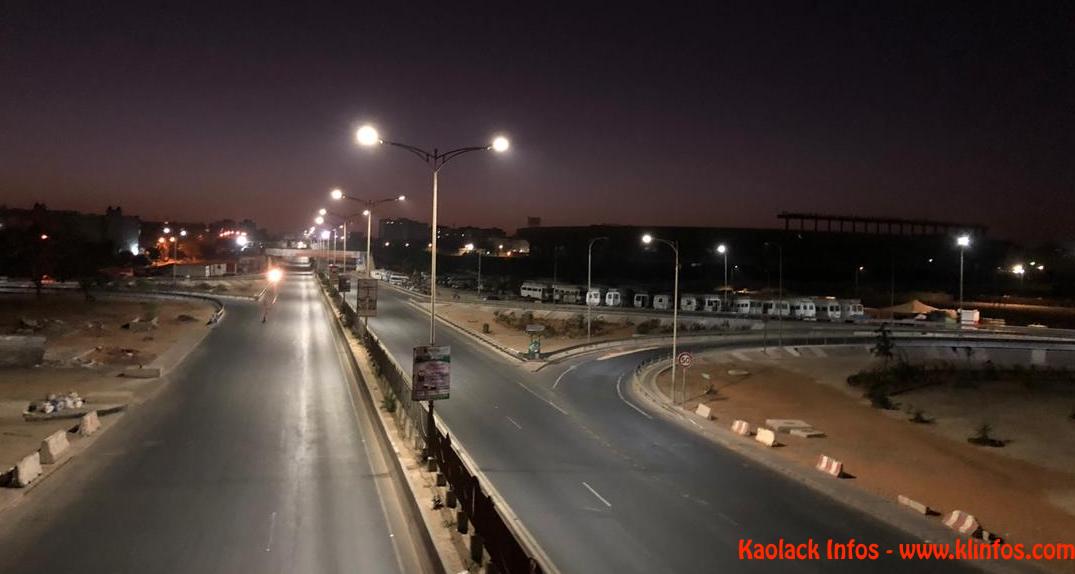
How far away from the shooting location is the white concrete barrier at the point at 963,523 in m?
15.3

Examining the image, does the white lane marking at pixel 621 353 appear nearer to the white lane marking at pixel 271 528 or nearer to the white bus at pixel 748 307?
the white lane marking at pixel 271 528

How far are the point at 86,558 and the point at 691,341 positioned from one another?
48749 mm

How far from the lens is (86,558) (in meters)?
11.0

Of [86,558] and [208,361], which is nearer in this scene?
[86,558]

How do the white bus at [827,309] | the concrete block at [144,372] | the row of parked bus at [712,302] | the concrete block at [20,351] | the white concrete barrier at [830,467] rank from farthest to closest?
the row of parked bus at [712,302] < the white bus at [827,309] < the concrete block at [20,351] < the concrete block at [144,372] < the white concrete barrier at [830,467]

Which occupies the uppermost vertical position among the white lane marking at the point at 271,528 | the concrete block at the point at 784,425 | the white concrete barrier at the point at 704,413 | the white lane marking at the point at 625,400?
the white lane marking at the point at 271,528

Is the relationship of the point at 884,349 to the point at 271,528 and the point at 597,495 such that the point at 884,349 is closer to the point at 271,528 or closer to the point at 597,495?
the point at 597,495

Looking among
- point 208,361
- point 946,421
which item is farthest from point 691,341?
point 208,361

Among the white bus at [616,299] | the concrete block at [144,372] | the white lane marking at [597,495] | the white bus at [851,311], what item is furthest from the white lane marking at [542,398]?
the white bus at [616,299]

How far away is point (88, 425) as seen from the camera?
768 inches

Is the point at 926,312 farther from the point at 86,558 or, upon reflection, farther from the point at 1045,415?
the point at 86,558

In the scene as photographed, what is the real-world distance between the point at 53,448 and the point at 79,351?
2535 cm

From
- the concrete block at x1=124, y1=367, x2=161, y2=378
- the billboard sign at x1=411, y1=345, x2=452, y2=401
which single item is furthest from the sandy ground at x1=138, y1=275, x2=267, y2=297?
the billboard sign at x1=411, y1=345, x2=452, y2=401

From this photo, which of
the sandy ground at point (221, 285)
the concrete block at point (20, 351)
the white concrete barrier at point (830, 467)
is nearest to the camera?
the white concrete barrier at point (830, 467)
